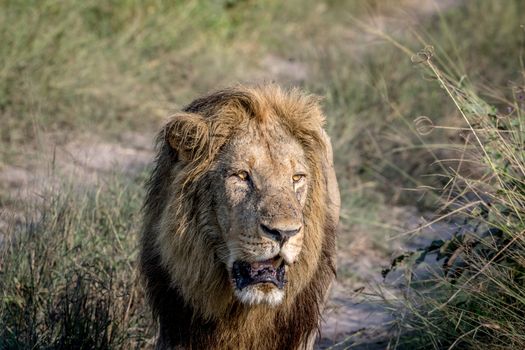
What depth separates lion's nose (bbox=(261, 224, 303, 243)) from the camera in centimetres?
342

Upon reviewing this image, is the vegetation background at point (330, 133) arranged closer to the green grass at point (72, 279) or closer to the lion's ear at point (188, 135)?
the green grass at point (72, 279)

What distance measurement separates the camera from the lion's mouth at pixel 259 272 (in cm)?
355

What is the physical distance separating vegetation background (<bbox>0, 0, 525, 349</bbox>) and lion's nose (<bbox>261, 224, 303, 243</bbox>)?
853 mm

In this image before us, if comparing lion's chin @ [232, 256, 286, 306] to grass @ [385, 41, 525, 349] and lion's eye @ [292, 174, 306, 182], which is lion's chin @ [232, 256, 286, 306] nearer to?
lion's eye @ [292, 174, 306, 182]

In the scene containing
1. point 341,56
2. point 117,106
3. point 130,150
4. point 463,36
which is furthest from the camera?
point 463,36

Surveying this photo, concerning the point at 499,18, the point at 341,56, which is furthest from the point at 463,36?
the point at 341,56

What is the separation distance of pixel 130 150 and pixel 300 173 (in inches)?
155

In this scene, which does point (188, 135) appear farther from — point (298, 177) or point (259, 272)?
point (259, 272)

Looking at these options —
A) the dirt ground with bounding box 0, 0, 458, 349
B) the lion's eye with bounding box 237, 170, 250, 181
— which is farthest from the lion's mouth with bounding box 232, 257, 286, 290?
the dirt ground with bounding box 0, 0, 458, 349

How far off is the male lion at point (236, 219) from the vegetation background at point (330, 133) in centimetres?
54

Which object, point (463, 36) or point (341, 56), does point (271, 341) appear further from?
point (463, 36)

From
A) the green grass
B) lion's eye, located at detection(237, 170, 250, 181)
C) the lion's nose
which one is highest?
lion's eye, located at detection(237, 170, 250, 181)

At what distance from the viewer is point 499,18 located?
10.8 m

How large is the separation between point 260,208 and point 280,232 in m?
0.15
